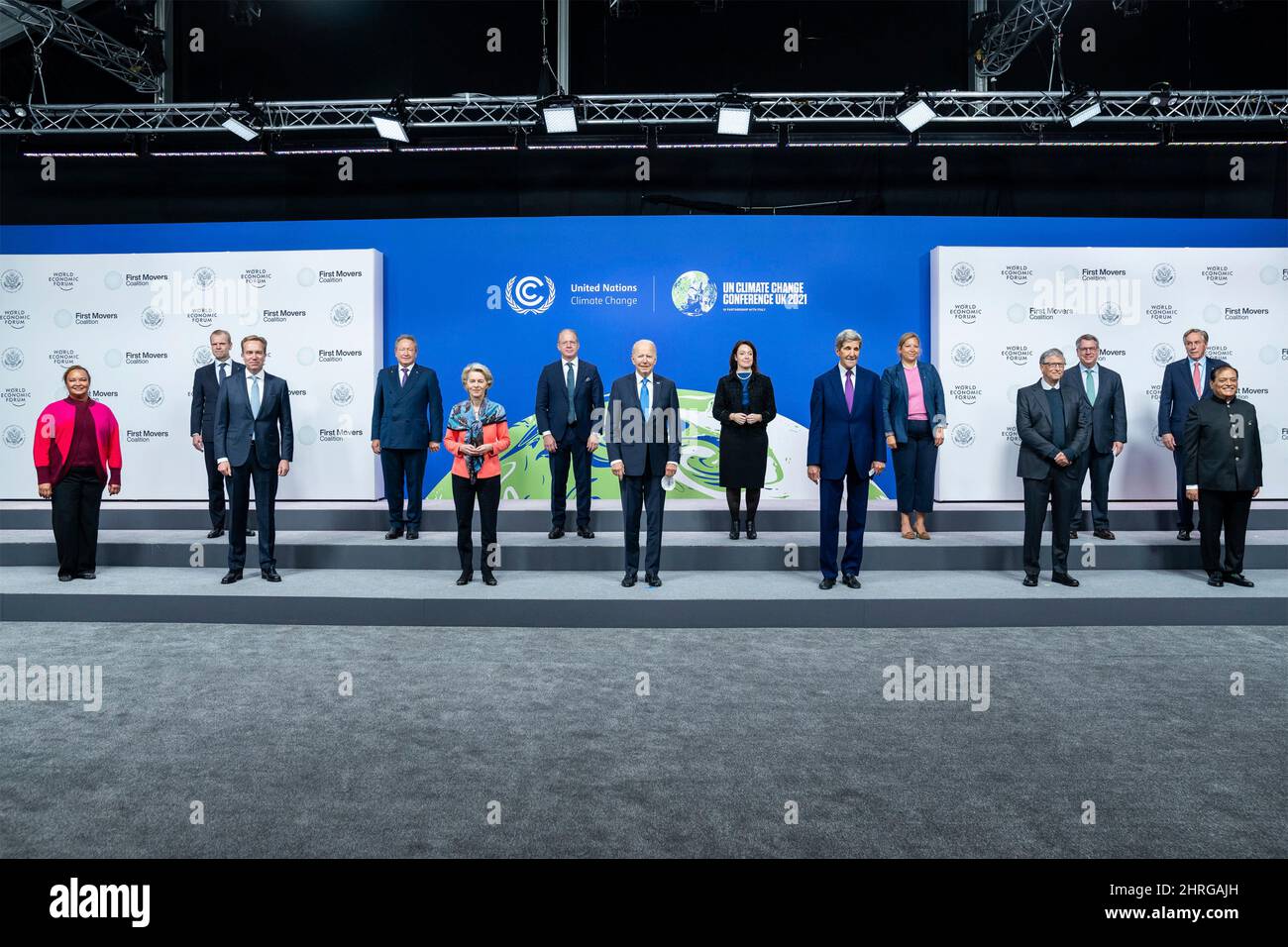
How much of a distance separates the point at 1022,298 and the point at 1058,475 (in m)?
3.51

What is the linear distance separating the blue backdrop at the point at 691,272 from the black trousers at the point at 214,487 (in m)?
2.43

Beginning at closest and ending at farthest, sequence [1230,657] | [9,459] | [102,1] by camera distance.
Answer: [1230,657]
[102,1]
[9,459]

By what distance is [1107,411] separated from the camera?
241 inches

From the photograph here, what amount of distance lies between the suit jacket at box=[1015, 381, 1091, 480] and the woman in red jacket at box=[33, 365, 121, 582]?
6130 mm

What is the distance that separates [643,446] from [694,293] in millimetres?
3798

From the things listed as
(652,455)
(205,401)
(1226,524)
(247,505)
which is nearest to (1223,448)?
(1226,524)

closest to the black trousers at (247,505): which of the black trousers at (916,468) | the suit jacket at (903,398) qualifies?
the suit jacket at (903,398)

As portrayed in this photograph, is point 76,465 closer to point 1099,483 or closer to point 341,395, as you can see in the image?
point 341,395

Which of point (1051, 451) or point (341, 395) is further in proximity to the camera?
point (341, 395)

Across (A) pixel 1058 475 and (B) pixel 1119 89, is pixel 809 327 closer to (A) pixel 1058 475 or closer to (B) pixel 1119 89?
(A) pixel 1058 475

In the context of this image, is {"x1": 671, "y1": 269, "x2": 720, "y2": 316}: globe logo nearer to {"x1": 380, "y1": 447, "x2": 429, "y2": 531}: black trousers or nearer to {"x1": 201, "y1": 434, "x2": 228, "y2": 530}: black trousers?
{"x1": 380, "y1": 447, "x2": 429, "y2": 531}: black trousers

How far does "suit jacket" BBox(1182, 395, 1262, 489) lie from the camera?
16.1 ft
